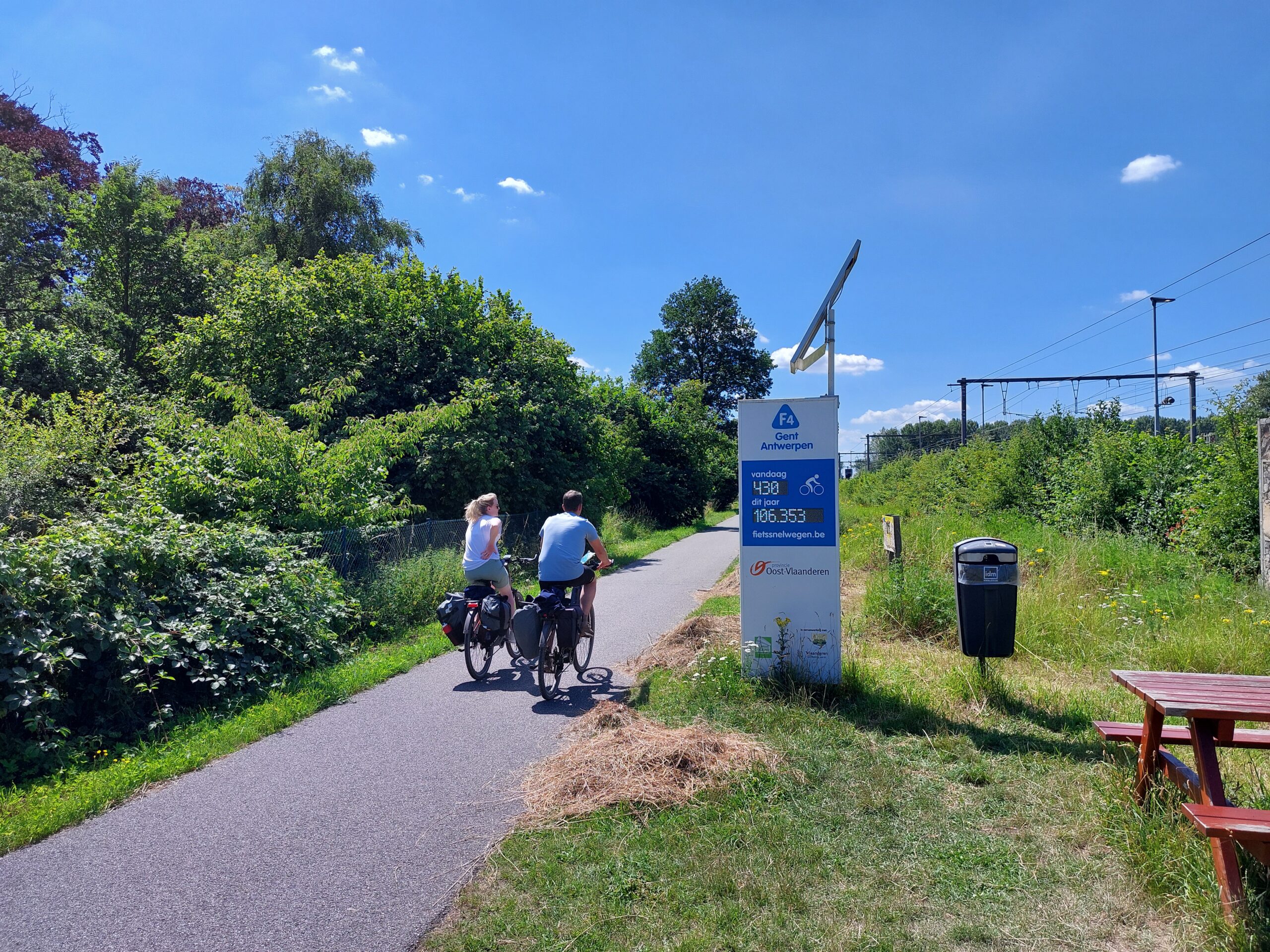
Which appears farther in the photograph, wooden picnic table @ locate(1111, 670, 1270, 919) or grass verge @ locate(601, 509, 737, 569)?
grass verge @ locate(601, 509, 737, 569)

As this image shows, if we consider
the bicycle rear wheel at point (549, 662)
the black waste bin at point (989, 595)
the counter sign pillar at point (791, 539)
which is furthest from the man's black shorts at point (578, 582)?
the black waste bin at point (989, 595)

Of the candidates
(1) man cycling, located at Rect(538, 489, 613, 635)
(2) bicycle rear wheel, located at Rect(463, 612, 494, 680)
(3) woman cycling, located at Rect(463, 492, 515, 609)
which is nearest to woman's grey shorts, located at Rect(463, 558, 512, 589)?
(3) woman cycling, located at Rect(463, 492, 515, 609)

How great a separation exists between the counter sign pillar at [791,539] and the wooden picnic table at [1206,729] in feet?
8.73

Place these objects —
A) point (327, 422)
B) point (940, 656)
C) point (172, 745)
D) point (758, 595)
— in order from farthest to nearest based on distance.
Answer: point (327, 422), point (940, 656), point (758, 595), point (172, 745)

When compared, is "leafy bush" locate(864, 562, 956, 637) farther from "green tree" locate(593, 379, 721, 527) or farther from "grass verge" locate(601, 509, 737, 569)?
"green tree" locate(593, 379, 721, 527)

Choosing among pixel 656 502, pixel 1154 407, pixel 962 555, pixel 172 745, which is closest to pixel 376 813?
pixel 172 745

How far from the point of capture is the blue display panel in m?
6.66

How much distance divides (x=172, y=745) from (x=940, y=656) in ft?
22.0

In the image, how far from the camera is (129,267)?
873 inches

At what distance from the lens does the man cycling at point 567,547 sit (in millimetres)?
7094

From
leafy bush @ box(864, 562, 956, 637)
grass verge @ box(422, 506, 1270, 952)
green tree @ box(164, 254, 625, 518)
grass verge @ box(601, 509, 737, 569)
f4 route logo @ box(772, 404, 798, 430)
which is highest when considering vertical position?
green tree @ box(164, 254, 625, 518)

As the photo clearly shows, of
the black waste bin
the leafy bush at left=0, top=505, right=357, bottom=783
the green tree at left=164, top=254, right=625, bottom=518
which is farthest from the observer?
the green tree at left=164, top=254, right=625, bottom=518

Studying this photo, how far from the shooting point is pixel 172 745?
18.5ft

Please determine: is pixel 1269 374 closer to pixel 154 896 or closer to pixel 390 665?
pixel 390 665
